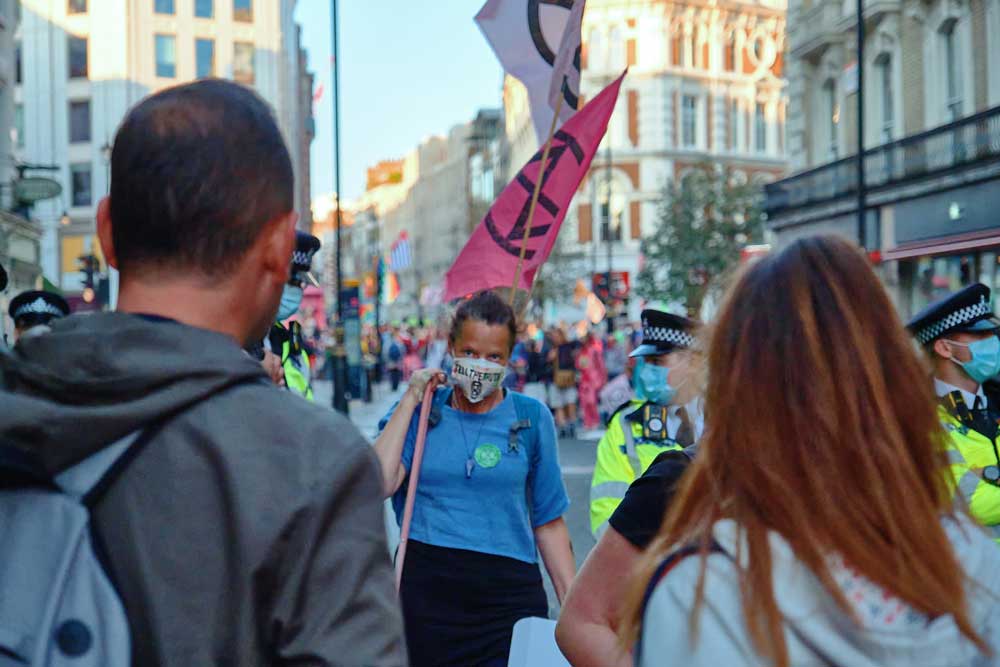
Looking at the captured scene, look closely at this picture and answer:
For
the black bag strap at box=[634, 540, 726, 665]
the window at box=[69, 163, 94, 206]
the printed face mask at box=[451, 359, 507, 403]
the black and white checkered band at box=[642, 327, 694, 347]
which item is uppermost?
the window at box=[69, 163, 94, 206]

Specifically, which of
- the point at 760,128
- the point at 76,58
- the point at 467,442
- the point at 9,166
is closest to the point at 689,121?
the point at 760,128

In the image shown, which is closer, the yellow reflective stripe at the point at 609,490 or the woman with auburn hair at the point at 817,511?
the woman with auburn hair at the point at 817,511

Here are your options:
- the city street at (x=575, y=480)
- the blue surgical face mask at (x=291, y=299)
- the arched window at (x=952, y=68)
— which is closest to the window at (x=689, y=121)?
the city street at (x=575, y=480)

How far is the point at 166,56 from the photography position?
61688 millimetres

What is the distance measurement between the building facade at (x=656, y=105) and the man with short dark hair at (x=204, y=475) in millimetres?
60568

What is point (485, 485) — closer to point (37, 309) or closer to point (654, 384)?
point (654, 384)

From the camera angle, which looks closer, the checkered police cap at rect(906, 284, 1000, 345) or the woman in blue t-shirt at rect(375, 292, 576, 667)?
the woman in blue t-shirt at rect(375, 292, 576, 667)

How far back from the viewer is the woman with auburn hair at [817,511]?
1710mm

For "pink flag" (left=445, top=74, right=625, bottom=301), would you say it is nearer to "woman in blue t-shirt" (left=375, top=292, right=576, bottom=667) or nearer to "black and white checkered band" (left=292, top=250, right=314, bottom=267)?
"black and white checkered band" (left=292, top=250, right=314, bottom=267)

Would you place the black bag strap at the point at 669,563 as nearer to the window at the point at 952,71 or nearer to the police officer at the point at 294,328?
the police officer at the point at 294,328

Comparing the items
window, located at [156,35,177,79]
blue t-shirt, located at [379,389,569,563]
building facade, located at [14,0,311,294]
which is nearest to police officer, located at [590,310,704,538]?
blue t-shirt, located at [379,389,569,563]

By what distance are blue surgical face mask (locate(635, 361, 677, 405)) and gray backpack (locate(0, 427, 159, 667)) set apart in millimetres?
4030

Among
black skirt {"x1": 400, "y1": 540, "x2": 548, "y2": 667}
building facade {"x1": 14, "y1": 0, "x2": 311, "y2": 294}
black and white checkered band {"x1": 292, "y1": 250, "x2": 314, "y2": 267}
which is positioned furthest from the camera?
building facade {"x1": 14, "y1": 0, "x2": 311, "y2": 294}

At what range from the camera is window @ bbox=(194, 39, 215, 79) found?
206 feet
